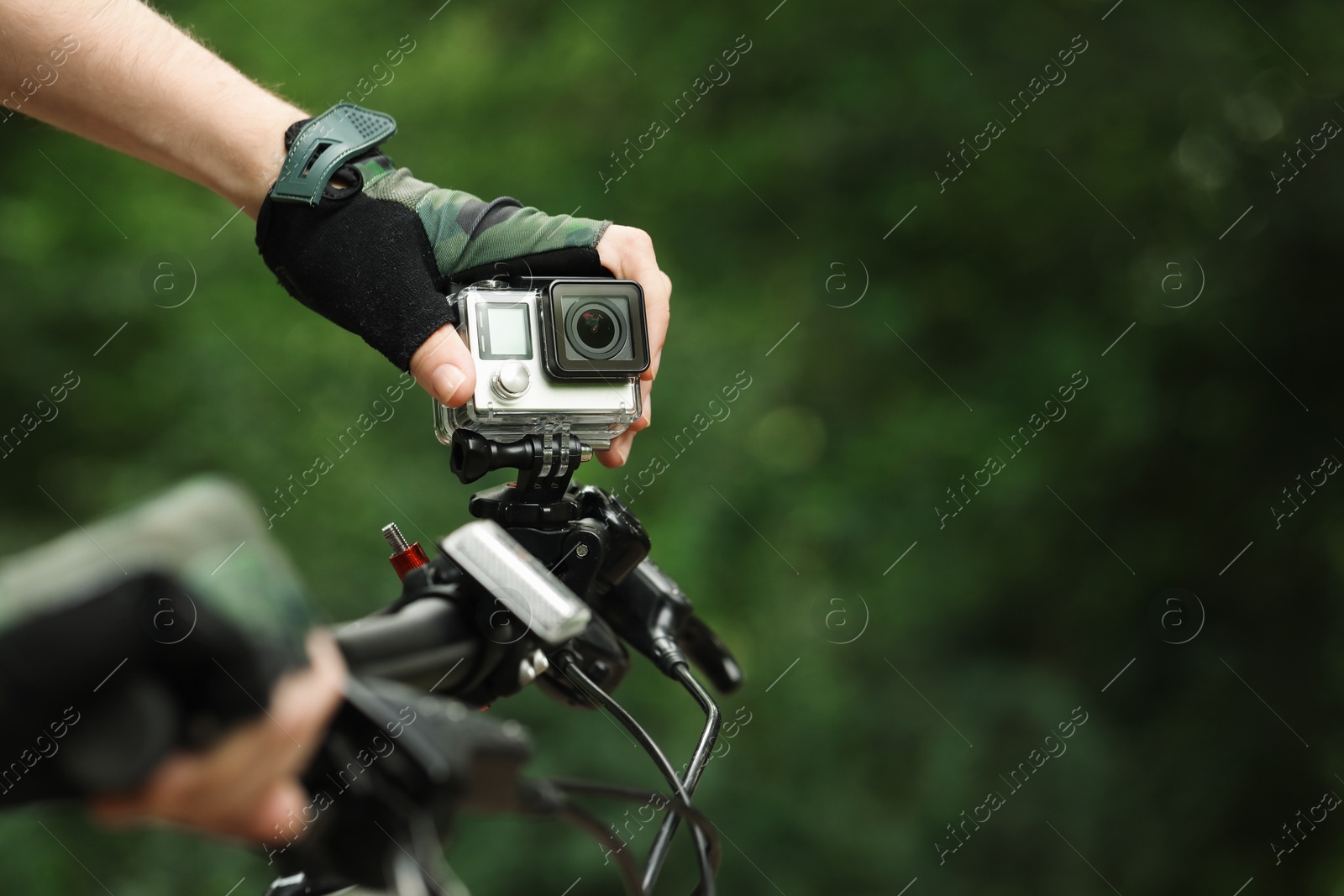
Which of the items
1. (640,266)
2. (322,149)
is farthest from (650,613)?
(322,149)

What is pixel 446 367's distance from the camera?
4.21ft

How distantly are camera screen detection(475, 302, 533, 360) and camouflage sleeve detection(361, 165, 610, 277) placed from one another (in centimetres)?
13

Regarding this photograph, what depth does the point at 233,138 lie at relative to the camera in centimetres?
145

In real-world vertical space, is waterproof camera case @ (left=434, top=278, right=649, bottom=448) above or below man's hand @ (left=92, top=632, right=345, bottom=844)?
above

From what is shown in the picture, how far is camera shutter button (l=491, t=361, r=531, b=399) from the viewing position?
1287mm

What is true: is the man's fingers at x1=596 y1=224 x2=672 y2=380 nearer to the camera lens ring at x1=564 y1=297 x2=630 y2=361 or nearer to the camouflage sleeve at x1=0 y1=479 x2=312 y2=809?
the camera lens ring at x1=564 y1=297 x2=630 y2=361

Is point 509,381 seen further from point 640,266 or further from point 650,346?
point 640,266

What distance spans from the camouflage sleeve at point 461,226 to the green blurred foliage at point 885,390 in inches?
114

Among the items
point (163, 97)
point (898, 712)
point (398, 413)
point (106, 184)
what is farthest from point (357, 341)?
point (163, 97)

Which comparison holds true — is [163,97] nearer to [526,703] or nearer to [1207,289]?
[526,703]

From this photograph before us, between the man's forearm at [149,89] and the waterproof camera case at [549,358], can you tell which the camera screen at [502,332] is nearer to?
the waterproof camera case at [549,358]

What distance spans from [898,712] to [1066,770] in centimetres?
74

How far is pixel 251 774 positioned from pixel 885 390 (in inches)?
205

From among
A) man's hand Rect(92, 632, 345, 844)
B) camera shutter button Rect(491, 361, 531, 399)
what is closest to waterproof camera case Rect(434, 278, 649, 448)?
camera shutter button Rect(491, 361, 531, 399)
